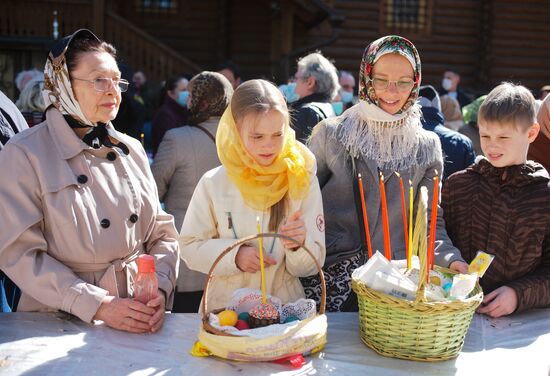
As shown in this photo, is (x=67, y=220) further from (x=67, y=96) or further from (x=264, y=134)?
(x=264, y=134)

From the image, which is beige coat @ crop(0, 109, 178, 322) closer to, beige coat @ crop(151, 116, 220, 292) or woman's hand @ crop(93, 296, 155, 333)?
woman's hand @ crop(93, 296, 155, 333)

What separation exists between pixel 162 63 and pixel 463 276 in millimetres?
10792

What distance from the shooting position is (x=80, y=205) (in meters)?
2.31

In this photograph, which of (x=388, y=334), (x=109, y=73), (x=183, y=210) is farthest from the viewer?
(x=183, y=210)

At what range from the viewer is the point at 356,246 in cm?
285

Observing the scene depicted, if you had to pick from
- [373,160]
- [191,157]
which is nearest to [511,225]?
[373,160]

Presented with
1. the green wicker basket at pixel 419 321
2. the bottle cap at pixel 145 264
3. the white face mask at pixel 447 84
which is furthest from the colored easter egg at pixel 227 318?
the white face mask at pixel 447 84

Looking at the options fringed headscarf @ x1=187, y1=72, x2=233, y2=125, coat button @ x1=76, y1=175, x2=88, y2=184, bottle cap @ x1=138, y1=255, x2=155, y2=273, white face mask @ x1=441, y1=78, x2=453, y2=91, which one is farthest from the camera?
white face mask @ x1=441, y1=78, x2=453, y2=91

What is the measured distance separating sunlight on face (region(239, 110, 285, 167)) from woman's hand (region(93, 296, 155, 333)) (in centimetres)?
71

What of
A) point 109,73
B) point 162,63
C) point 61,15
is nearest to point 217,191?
point 109,73

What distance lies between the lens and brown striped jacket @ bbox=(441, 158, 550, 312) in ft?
8.06

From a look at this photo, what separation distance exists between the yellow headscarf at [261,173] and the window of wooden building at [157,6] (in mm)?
12425

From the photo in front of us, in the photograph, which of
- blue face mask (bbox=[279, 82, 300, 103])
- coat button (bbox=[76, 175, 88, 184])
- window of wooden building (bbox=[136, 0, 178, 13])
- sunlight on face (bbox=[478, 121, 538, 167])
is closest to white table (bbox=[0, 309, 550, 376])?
coat button (bbox=[76, 175, 88, 184])

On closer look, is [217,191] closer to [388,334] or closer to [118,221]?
[118,221]
